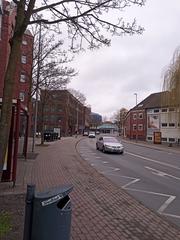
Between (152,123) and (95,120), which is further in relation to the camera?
(95,120)

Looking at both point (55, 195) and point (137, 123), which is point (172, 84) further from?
point (55, 195)

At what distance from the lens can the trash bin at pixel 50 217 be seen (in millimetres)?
4637

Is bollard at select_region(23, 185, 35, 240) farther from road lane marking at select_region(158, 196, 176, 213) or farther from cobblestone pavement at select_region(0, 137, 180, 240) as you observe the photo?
road lane marking at select_region(158, 196, 176, 213)

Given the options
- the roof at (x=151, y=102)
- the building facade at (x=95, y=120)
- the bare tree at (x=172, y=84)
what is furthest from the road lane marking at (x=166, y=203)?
the building facade at (x=95, y=120)

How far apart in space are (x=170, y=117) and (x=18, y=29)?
44.7 metres

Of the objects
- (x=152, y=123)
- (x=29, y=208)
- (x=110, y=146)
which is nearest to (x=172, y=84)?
(x=110, y=146)

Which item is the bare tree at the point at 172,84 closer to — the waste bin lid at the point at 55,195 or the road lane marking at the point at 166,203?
the road lane marking at the point at 166,203

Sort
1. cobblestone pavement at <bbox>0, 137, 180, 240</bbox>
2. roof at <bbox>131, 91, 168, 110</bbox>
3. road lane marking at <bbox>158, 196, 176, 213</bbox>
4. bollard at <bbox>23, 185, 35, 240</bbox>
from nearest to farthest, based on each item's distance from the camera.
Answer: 1. bollard at <bbox>23, 185, 35, 240</bbox>
2. cobblestone pavement at <bbox>0, 137, 180, 240</bbox>
3. road lane marking at <bbox>158, 196, 176, 213</bbox>
4. roof at <bbox>131, 91, 168, 110</bbox>

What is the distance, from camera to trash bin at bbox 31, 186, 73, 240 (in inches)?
183

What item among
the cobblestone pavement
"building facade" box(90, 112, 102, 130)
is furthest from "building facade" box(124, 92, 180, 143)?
"building facade" box(90, 112, 102, 130)

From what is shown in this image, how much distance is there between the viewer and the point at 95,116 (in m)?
186

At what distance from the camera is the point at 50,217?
4648 mm

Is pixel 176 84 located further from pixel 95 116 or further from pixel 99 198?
pixel 95 116

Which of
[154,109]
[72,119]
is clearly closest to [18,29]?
[154,109]
